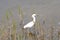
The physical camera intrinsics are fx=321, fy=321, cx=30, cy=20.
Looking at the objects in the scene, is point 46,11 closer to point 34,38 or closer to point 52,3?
point 52,3

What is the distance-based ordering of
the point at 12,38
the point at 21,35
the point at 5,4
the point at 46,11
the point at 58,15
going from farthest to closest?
1. the point at 5,4
2. the point at 46,11
3. the point at 58,15
4. the point at 21,35
5. the point at 12,38

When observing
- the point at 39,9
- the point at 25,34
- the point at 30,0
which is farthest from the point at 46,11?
the point at 25,34

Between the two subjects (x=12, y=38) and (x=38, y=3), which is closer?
(x=12, y=38)

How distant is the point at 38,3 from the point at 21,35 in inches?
165

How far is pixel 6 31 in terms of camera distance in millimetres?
4523

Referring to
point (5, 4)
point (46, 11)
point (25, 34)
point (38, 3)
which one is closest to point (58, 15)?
point (46, 11)

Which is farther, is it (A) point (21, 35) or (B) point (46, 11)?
(B) point (46, 11)

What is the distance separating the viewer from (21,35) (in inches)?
174

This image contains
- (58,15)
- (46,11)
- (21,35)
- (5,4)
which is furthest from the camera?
(5,4)

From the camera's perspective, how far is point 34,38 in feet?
13.9

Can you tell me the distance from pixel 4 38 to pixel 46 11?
377 centimetres

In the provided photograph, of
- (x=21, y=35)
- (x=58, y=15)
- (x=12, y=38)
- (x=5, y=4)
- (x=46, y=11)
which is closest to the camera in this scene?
(x=12, y=38)

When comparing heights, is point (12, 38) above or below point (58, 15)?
above

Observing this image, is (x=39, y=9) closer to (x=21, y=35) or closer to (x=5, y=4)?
(x=5, y=4)
